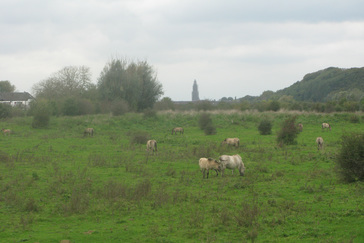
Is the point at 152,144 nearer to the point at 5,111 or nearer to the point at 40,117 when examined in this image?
the point at 40,117

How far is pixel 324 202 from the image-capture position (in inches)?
464

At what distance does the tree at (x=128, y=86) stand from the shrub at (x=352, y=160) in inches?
1744

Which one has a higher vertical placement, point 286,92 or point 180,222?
point 286,92

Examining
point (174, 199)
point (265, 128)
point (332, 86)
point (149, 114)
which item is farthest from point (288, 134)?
point (332, 86)

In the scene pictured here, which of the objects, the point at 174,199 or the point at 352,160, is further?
the point at 352,160

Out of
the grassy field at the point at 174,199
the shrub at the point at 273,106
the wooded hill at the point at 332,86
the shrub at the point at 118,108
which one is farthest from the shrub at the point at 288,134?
the wooded hill at the point at 332,86

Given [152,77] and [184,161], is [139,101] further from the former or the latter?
[184,161]

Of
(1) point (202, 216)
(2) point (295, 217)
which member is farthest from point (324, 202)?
(1) point (202, 216)

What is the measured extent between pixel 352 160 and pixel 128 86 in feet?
152

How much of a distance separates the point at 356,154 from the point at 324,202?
→ 3449 mm

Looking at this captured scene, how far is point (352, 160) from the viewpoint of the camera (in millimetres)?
14211

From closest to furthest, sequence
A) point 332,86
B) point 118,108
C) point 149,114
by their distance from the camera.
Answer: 1. point 149,114
2. point 118,108
3. point 332,86

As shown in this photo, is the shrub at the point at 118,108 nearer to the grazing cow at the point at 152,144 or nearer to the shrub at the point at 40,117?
the shrub at the point at 40,117

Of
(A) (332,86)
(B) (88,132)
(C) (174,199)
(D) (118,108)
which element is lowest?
(C) (174,199)
